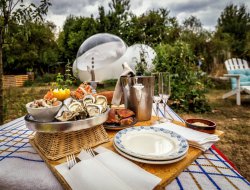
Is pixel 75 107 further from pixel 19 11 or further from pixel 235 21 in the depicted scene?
pixel 235 21

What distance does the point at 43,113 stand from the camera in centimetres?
57

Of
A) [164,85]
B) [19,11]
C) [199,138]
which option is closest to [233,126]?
[164,85]

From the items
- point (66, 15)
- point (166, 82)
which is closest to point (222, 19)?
point (66, 15)

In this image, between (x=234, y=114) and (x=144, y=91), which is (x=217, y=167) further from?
(x=234, y=114)

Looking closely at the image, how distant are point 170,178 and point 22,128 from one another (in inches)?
31.8

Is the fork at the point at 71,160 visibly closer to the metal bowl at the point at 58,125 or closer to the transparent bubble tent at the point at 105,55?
the metal bowl at the point at 58,125

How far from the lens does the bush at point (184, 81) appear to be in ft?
12.1

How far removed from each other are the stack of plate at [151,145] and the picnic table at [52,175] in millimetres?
60

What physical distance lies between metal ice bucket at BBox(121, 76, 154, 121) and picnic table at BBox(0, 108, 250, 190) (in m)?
0.38

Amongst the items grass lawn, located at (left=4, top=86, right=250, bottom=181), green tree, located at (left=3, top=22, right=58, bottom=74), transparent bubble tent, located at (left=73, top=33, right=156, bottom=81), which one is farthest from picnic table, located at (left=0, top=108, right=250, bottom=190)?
green tree, located at (left=3, top=22, right=58, bottom=74)

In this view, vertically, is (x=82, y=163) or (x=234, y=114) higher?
(x=82, y=163)

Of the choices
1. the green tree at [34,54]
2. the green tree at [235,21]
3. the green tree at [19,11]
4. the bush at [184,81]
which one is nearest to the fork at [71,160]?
the green tree at [19,11]

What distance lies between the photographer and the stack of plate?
505mm

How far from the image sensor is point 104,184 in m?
0.42
